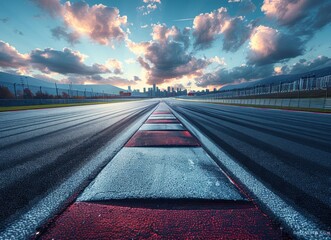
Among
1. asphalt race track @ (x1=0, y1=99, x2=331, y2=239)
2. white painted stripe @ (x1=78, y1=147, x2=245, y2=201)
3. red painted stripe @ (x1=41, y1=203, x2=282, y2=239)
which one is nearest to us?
red painted stripe @ (x1=41, y1=203, x2=282, y2=239)

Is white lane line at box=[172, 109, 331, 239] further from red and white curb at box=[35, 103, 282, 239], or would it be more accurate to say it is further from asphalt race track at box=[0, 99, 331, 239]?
red and white curb at box=[35, 103, 282, 239]

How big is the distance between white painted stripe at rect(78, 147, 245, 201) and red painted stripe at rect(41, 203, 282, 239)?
246mm

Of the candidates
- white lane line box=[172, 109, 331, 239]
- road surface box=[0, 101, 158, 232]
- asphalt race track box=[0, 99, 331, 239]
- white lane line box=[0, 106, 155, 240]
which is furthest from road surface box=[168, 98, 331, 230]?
road surface box=[0, 101, 158, 232]

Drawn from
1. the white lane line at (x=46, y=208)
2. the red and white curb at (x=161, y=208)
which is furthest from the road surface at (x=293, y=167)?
the white lane line at (x=46, y=208)

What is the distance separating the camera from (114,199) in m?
1.95

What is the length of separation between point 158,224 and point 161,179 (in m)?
0.90

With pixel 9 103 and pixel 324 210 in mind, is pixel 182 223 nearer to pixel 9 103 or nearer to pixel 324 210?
pixel 324 210

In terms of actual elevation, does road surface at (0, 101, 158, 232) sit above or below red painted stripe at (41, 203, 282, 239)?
above

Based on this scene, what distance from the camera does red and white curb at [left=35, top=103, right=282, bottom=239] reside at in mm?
1443

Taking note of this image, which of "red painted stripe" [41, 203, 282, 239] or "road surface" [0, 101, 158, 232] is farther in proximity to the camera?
"road surface" [0, 101, 158, 232]

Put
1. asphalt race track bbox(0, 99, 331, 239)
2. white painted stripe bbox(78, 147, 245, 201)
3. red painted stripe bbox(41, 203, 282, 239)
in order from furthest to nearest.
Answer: white painted stripe bbox(78, 147, 245, 201)
asphalt race track bbox(0, 99, 331, 239)
red painted stripe bbox(41, 203, 282, 239)

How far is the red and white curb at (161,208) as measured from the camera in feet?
4.74

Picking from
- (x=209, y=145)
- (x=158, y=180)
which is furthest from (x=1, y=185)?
(x=209, y=145)

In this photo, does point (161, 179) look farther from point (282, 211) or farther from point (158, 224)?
point (282, 211)
